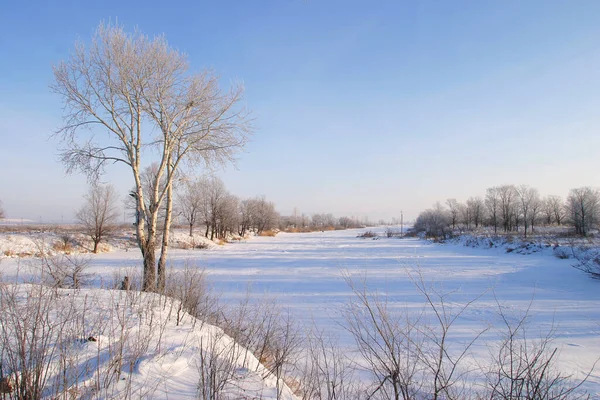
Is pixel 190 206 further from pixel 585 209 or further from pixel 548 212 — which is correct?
pixel 548 212

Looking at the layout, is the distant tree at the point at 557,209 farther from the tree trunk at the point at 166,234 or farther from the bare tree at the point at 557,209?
the tree trunk at the point at 166,234

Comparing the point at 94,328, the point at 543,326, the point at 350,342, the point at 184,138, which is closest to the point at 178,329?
the point at 94,328

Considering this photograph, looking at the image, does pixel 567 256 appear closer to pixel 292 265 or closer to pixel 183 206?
pixel 292 265

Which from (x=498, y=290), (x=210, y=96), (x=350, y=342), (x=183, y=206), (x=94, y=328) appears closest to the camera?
(x=94, y=328)

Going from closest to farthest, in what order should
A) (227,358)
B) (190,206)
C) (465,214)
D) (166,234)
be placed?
(227,358), (166,234), (190,206), (465,214)

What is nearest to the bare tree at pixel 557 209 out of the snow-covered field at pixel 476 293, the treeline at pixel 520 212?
the treeline at pixel 520 212

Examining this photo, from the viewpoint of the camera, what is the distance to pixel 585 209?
4269 cm

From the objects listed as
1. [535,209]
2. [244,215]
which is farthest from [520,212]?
[244,215]

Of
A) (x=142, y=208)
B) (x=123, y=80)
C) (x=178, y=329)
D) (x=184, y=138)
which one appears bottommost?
(x=178, y=329)

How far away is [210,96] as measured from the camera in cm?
919

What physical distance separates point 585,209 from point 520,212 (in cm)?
1606

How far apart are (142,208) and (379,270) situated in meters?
12.4

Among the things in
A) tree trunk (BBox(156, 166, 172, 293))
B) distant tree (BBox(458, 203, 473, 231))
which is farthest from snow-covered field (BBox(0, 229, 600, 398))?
distant tree (BBox(458, 203, 473, 231))

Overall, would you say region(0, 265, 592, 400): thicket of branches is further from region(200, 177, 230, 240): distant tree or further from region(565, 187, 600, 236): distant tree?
region(565, 187, 600, 236): distant tree
